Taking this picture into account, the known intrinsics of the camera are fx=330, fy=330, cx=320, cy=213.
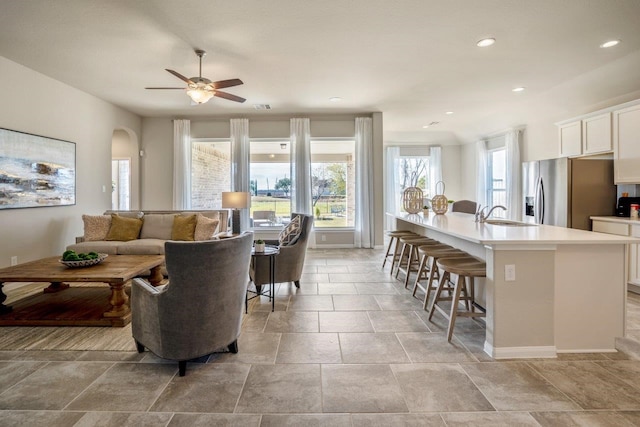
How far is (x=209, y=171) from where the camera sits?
289 inches

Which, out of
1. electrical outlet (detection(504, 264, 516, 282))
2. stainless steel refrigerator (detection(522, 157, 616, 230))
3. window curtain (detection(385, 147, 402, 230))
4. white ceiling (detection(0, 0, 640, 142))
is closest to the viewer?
electrical outlet (detection(504, 264, 516, 282))

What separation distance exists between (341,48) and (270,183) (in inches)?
155

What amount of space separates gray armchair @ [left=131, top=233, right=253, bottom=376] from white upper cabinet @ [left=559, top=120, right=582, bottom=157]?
17.4ft

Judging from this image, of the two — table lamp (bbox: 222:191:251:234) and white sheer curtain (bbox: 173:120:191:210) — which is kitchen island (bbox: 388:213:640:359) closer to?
table lamp (bbox: 222:191:251:234)

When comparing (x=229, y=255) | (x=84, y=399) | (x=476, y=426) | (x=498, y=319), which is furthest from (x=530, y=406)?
(x=84, y=399)

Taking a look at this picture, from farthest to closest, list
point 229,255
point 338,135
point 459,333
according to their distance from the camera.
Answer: point 338,135 → point 459,333 → point 229,255

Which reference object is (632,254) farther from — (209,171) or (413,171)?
(209,171)

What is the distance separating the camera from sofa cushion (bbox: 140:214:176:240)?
517cm

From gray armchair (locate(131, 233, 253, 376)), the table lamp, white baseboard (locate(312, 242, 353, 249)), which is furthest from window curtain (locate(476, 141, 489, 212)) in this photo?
gray armchair (locate(131, 233, 253, 376))

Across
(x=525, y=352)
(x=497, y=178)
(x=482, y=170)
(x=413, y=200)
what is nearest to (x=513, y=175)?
(x=497, y=178)

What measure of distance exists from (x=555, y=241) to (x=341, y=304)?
212cm

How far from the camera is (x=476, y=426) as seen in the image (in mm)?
1736

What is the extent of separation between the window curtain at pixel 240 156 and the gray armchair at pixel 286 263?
3.29 meters

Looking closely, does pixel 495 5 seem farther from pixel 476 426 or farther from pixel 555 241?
pixel 476 426
